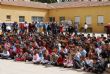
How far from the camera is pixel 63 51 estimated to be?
15125mm

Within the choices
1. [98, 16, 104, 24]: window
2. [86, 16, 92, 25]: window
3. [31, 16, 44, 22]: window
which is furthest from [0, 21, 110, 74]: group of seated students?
[86, 16, 92, 25]: window

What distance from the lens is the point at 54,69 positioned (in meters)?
13.9

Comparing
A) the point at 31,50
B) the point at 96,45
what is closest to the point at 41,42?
the point at 31,50

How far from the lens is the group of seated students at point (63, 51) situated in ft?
44.5

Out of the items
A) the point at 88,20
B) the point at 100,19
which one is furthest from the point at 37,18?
the point at 100,19

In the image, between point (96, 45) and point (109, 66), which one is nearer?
point (109, 66)

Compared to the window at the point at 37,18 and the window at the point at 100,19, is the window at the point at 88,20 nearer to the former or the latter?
the window at the point at 100,19

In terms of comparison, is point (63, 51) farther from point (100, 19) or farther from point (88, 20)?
point (88, 20)

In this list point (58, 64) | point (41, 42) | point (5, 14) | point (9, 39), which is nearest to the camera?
point (58, 64)

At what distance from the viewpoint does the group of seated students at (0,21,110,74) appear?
1355 cm

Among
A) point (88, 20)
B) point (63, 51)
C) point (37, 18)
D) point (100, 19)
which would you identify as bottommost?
point (63, 51)

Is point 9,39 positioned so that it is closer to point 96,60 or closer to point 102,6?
point 96,60

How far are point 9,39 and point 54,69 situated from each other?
6.63 metres

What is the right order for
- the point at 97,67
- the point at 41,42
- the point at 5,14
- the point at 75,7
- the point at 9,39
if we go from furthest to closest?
the point at 75,7 → the point at 5,14 → the point at 9,39 → the point at 41,42 → the point at 97,67
